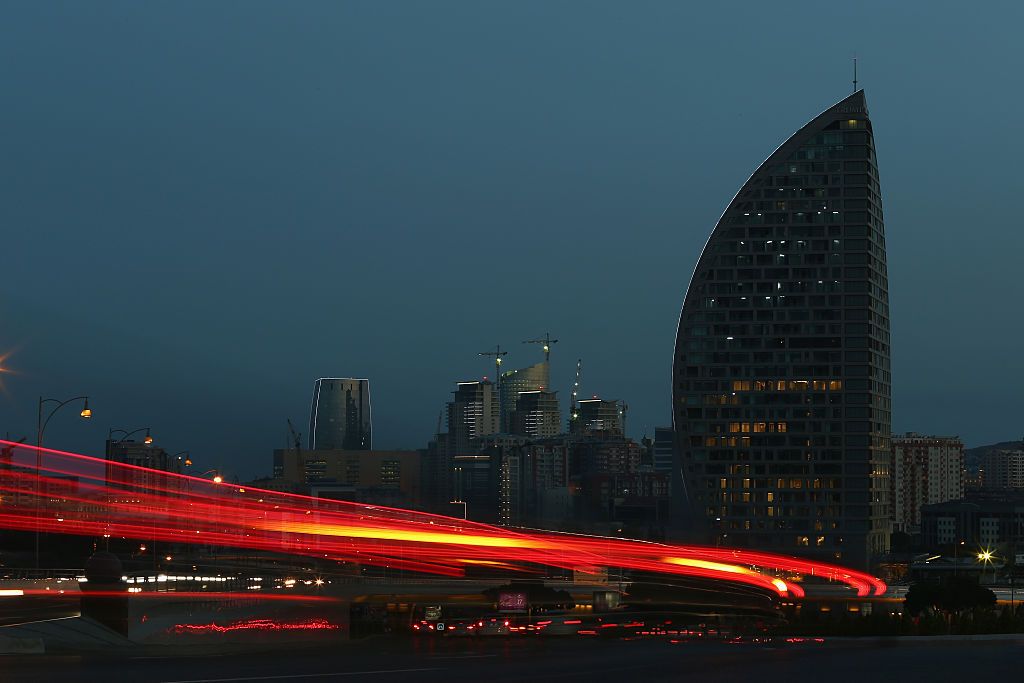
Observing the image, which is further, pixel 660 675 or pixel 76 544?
pixel 76 544

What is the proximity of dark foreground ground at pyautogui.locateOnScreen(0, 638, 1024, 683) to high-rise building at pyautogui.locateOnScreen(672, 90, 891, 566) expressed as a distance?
5255 inches

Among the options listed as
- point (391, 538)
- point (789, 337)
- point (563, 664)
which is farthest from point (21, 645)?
point (789, 337)

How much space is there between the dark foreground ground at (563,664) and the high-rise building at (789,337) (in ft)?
438

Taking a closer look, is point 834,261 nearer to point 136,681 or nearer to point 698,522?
point 698,522

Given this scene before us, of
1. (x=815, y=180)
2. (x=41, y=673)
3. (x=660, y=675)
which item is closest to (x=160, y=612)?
(x=41, y=673)

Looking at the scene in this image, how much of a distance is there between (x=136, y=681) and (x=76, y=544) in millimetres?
69673

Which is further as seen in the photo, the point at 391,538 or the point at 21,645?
the point at 391,538

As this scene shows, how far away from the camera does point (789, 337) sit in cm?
16850

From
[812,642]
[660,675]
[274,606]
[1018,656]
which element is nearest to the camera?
[660,675]

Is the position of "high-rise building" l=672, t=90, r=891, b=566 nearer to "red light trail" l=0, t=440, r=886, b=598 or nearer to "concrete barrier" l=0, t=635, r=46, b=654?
"red light trail" l=0, t=440, r=886, b=598

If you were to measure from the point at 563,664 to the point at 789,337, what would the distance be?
145m

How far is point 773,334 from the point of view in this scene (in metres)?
169

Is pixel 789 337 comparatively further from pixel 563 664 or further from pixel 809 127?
pixel 563 664

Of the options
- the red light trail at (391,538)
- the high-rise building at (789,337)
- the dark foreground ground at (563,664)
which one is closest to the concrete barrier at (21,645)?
the dark foreground ground at (563,664)
